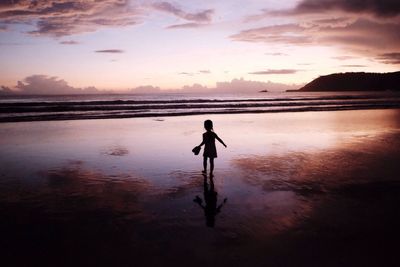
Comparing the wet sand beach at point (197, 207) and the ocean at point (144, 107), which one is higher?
the ocean at point (144, 107)

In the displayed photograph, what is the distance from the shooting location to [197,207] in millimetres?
7039

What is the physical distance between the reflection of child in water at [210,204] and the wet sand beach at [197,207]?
0.05m

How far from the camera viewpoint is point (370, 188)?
8.32 metres

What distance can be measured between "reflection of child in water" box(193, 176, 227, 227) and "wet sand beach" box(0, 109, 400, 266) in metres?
0.05

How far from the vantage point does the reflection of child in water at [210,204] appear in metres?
6.39

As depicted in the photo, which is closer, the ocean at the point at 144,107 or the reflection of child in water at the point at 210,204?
the reflection of child in water at the point at 210,204

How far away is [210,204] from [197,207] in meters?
0.33

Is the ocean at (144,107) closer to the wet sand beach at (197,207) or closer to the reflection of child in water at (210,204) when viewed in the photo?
the wet sand beach at (197,207)

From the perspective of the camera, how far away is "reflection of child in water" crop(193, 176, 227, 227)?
6389 millimetres

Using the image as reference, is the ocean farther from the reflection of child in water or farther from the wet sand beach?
the reflection of child in water

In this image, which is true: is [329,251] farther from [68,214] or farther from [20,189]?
[20,189]

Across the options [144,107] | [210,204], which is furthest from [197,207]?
[144,107]

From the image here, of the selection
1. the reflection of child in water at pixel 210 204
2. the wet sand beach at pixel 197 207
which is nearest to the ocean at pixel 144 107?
the wet sand beach at pixel 197 207

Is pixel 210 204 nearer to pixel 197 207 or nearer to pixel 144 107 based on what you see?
pixel 197 207
